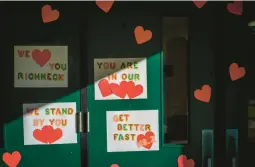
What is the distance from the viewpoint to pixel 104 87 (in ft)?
10.9

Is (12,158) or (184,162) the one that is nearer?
(12,158)

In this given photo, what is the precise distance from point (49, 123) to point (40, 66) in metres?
0.50

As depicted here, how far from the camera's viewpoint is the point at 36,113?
10.8 ft

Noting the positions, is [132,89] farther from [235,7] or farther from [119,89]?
[235,7]

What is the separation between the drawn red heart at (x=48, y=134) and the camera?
3.29 metres

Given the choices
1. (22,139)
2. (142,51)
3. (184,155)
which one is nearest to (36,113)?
(22,139)

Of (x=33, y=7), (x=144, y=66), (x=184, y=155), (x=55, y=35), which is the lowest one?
(x=184, y=155)

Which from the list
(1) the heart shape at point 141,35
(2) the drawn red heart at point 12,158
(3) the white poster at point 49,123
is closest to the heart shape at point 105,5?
(1) the heart shape at point 141,35

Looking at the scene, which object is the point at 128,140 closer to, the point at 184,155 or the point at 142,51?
the point at 184,155

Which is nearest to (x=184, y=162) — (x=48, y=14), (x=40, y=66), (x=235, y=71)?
(x=235, y=71)

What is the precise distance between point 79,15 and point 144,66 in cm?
73

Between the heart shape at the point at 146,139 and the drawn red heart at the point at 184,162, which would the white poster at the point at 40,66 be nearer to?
the heart shape at the point at 146,139

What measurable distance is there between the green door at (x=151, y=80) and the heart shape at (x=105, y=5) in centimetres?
4

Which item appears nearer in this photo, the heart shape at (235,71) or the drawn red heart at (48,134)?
the drawn red heart at (48,134)
